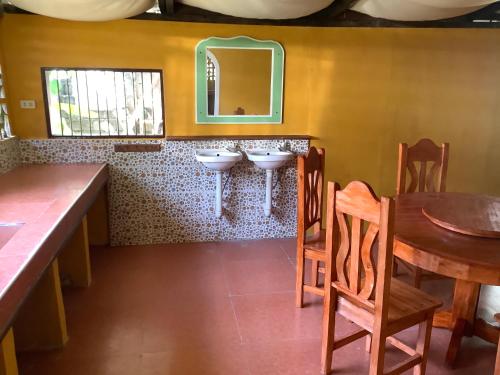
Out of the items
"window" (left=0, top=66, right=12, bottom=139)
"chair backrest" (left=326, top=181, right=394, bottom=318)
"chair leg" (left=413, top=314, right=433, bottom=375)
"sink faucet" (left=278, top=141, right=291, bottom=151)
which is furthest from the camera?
"sink faucet" (left=278, top=141, right=291, bottom=151)

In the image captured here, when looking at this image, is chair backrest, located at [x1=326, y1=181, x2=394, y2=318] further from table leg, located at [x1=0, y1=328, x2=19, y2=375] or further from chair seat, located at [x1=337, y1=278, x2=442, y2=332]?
table leg, located at [x1=0, y1=328, x2=19, y2=375]

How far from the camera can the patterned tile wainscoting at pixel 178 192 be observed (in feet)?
13.1

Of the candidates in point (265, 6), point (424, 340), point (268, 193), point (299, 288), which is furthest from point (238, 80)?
point (424, 340)

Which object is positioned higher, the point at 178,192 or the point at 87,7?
the point at 87,7

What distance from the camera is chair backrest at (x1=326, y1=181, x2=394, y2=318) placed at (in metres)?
1.79

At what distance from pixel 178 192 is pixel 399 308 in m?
2.68

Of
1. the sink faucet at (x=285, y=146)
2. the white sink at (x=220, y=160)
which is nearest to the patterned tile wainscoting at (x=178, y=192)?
the sink faucet at (x=285, y=146)

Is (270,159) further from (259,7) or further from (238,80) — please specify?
(259,7)

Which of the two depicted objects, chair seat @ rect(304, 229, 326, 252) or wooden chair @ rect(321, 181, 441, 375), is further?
chair seat @ rect(304, 229, 326, 252)

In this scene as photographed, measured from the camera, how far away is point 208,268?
371 cm

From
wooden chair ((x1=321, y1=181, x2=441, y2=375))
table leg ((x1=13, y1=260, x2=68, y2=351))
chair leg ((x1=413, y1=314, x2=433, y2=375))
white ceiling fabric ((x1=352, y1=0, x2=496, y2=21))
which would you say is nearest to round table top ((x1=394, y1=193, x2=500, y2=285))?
wooden chair ((x1=321, y1=181, x2=441, y2=375))

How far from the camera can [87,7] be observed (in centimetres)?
299

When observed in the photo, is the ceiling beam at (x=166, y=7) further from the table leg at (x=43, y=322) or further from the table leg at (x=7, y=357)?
the table leg at (x=7, y=357)

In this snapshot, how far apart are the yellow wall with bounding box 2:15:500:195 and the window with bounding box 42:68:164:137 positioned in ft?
0.28
